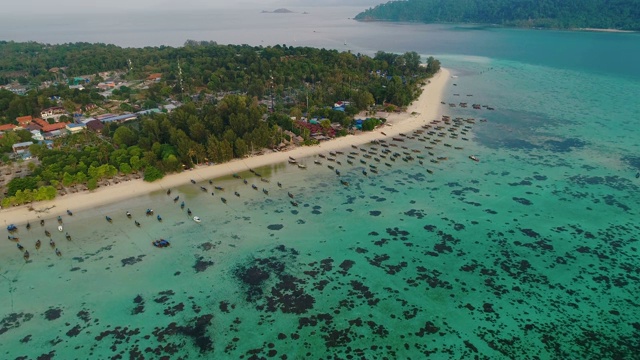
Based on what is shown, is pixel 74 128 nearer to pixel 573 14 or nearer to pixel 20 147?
pixel 20 147

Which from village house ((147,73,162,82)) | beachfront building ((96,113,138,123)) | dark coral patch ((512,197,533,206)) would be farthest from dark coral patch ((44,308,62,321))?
village house ((147,73,162,82))

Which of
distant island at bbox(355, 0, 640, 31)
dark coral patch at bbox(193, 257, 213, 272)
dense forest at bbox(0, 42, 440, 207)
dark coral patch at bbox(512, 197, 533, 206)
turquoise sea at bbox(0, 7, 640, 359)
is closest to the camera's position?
turquoise sea at bbox(0, 7, 640, 359)

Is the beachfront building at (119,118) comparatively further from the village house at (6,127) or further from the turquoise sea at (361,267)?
the turquoise sea at (361,267)

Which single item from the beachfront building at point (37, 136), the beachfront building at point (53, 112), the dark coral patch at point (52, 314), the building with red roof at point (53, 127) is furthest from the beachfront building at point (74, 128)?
the dark coral patch at point (52, 314)

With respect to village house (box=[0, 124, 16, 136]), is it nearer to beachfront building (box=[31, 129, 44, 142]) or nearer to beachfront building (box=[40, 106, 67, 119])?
beachfront building (box=[40, 106, 67, 119])

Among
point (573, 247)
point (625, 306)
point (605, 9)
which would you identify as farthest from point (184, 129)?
point (605, 9)

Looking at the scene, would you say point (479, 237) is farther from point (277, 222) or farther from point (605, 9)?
point (605, 9)

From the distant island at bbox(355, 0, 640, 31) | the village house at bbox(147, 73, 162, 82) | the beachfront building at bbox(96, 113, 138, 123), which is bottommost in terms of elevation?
the beachfront building at bbox(96, 113, 138, 123)
